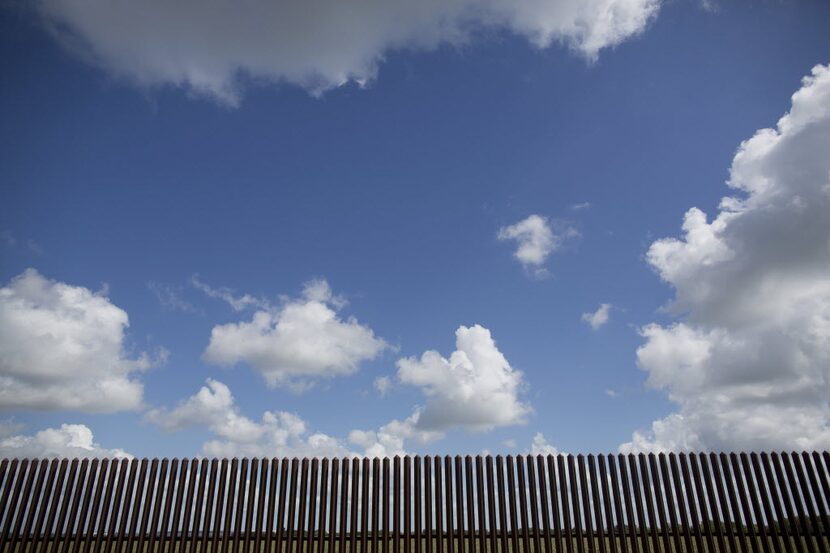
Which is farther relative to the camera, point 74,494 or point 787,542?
point 74,494

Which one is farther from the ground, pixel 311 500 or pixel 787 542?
pixel 311 500

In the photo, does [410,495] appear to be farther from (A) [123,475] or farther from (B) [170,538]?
(A) [123,475]

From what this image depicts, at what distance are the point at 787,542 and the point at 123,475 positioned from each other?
1176cm

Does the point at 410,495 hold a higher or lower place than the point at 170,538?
higher

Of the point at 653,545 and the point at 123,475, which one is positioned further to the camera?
the point at 123,475

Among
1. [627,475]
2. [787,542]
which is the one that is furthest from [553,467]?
[787,542]

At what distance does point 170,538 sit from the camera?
9406 millimetres

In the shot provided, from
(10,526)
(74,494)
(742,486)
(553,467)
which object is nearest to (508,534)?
(553,467)

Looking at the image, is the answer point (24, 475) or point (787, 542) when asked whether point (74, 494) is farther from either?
point (787, 542)

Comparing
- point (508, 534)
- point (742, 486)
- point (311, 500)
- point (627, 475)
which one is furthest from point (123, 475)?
point (742, 486)

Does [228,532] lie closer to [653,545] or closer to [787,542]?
[653,545]

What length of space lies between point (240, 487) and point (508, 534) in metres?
4.79

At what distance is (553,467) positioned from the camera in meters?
9.84

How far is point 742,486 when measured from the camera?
983 cm
